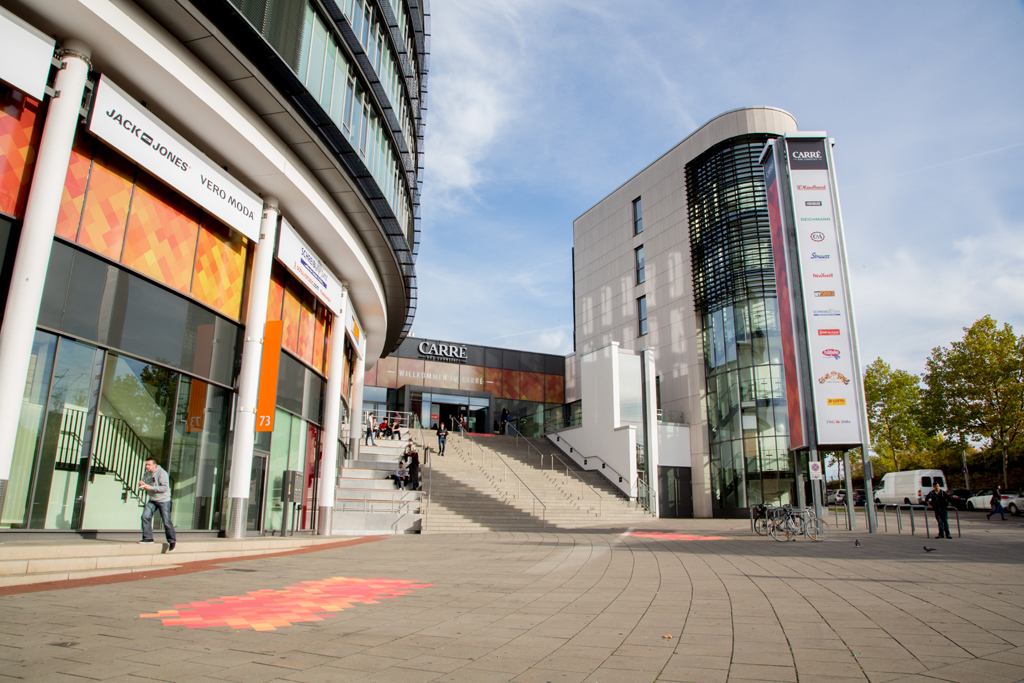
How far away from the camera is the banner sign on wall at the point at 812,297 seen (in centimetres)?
2175

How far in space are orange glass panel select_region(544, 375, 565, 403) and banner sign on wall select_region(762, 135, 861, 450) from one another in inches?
951

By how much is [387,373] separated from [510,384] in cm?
889

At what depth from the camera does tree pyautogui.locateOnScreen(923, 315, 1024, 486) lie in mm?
42656


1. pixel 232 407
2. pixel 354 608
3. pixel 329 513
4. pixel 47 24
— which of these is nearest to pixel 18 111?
pixel 47 24

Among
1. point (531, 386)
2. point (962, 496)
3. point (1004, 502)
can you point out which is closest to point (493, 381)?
point (531, 386)

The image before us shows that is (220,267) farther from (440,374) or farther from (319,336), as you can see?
(440,374)

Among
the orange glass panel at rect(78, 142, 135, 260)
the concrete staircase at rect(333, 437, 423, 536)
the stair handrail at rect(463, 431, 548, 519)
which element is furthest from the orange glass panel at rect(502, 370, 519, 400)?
the orange glass panel at rect(78, 142, 135, 260)

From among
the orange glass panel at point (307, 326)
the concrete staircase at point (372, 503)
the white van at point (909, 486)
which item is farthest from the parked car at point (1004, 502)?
the orange glass panel at point (307, 326)

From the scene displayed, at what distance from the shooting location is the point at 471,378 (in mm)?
44250

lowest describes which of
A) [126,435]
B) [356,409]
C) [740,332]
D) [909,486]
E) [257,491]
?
[257,491]

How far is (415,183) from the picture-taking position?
26.4 metres

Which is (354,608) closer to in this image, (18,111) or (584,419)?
(18,111)

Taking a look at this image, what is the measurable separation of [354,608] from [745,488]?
28.3 m

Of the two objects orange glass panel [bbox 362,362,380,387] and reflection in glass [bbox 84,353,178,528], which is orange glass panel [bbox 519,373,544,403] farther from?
reflection in glass [bbox 84,353,178,528]
